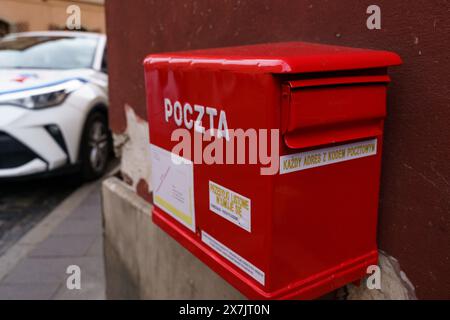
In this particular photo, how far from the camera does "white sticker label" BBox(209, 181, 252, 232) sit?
1.16 metres

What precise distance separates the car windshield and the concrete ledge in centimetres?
246

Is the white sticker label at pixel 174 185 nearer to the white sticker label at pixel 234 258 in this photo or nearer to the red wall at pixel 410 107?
the white sticker label at pixel 234 258

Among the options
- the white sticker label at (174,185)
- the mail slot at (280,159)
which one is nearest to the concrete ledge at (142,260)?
the white sticker label at (174,185)

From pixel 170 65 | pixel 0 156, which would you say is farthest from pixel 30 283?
pixel 170 65

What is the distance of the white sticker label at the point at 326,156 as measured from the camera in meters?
1.08

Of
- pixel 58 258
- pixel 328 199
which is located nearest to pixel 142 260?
pixel 58 258

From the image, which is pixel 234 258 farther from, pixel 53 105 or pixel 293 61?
pixel 53 105

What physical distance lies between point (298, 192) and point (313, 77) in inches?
10.8

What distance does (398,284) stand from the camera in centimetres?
140

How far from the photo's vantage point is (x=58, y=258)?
10.6 ft

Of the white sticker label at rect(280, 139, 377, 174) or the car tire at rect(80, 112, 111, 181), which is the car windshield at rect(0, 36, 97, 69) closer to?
the car tire at rect(80, 112, 111, 181)

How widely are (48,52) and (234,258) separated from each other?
4.24 meters

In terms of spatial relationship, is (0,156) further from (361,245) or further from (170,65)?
(361,245)
